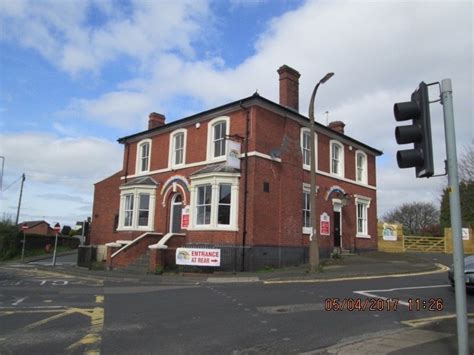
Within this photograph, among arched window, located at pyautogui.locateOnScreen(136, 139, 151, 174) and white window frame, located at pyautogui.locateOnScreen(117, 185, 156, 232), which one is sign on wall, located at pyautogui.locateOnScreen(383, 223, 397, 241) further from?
arched window, located at pyautogui.locateOnScreen(136, 139, 151, 174)

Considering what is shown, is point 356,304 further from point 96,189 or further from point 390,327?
point 96,189

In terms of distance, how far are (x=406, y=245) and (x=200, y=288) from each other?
29098 millimetres

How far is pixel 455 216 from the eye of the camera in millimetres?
4516

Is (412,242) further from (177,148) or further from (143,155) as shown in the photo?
(143,155)

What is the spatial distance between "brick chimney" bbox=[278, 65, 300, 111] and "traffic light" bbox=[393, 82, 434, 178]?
64.3 ft

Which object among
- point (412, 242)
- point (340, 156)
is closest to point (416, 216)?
point (412, 242)

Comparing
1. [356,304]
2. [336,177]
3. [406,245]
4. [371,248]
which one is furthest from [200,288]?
[406,245]

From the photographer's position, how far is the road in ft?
23.1

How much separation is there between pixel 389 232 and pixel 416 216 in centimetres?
4918

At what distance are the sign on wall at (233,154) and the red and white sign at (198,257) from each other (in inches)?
169

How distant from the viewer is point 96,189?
105 ft

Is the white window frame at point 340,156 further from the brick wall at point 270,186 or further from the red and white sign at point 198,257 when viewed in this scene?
the red and white sign at point 198,257

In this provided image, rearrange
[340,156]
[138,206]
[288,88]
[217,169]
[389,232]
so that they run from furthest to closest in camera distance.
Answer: [389,232], [340,156], [138,206], [288,88], [217,169]

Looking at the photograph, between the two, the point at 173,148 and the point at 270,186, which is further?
the point at 173,148
